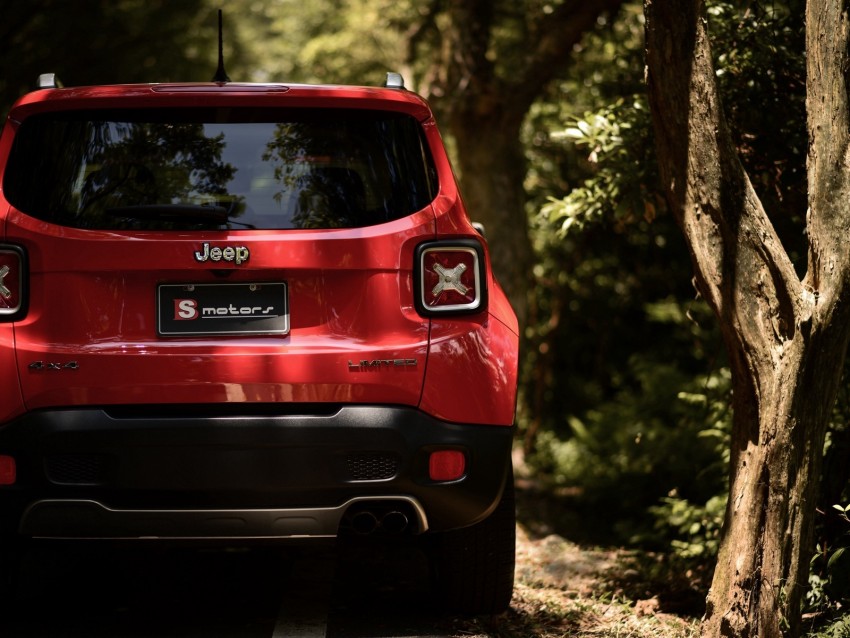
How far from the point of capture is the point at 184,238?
3.83m

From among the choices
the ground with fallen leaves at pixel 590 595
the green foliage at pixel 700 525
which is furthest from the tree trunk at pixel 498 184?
the green foliage at pixel 700 525

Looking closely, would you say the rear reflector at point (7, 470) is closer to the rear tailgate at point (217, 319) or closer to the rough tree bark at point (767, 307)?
the rear tailgate at point (217, 319)

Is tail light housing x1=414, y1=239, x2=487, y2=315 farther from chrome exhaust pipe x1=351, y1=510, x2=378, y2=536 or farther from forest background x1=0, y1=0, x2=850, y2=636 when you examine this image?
forest background x1=0, y1=0, x2=850, y2=636

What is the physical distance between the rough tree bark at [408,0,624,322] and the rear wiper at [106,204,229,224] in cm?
529

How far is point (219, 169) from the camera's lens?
3957 mm

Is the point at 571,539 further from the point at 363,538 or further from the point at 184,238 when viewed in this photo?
the point at 184,238

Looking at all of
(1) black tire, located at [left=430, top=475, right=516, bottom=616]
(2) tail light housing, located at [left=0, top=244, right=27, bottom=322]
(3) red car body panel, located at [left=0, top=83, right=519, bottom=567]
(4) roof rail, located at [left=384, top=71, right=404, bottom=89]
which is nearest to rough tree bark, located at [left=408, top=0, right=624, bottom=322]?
(4) roof rail, located at [left=384, top=71, right=404, bottom=89]

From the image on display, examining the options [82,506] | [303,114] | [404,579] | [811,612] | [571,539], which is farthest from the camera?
[571,539]

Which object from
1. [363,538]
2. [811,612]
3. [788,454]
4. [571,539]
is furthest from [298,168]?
[571,539]

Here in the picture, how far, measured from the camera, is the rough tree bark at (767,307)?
4156mm

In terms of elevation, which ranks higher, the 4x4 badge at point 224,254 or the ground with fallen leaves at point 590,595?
the 4x4 badge at point 224,254

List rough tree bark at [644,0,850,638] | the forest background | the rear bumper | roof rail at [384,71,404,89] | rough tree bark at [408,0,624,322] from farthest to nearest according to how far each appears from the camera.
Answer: rough tree bark at [408,0,624,322] → the forest background → roof rail at [384,71,404,89] → rough tree bark at [644,0,850,638] → the rear bumper

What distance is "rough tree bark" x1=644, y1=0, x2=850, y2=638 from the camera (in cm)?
416

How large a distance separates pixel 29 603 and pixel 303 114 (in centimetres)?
244
